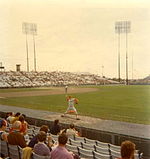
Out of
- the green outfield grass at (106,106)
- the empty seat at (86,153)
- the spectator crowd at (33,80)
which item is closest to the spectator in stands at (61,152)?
the empty seat at (86,153)

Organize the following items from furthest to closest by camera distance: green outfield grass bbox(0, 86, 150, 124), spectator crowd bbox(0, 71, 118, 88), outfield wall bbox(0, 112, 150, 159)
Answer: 1. spectator crowd bbox(0, 71, 118, 88)
2. green outfield grass bbox(0, 86, 150, 124)
3. outfield wall bbox(0, 112, 150, 159)

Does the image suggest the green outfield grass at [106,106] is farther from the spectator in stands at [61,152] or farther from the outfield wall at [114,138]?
the spectator in stands at [61,152]

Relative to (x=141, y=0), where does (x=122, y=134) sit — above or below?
below

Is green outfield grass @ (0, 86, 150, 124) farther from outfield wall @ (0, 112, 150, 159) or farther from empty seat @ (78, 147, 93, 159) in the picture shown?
empty seat @ (78, 147, 93, 159)

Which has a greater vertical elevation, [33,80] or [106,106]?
[33,80]

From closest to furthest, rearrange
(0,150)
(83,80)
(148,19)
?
(148,19) → (0,150) → (83,80)

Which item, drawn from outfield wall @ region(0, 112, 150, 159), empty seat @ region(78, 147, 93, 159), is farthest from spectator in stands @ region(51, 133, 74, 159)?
outfield wall @ region(0, 112, 150, 159)

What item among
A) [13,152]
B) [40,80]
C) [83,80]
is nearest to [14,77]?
[40,80]

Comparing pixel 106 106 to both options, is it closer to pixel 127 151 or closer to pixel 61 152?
pixel 61 152

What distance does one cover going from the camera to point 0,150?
6.33m

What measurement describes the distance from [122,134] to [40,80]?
206 ft

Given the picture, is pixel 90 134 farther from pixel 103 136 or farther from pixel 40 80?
pixel 40 80

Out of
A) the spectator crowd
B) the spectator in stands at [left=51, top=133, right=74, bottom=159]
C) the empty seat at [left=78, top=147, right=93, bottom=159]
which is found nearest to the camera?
the spectator in stands at [left=51, top=133, right=74, bottom=159]

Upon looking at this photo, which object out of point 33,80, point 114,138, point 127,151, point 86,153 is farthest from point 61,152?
point 33,80
